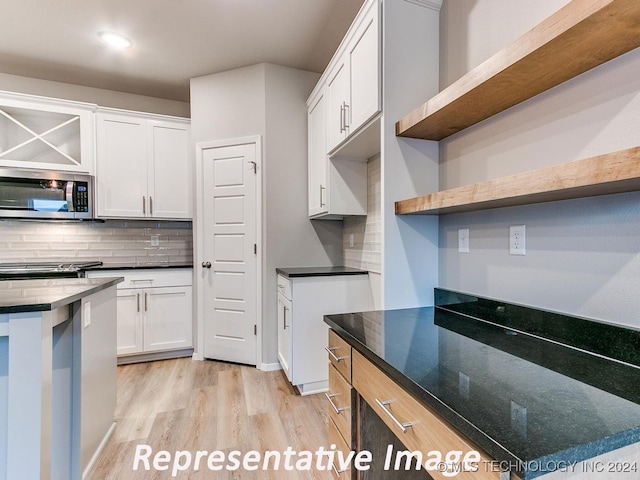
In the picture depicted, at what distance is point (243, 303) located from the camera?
299 cm

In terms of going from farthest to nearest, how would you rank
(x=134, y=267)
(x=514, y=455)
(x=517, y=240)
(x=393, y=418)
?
(x=134, y=267) → (x=517, y=240) → (x=393, y=418) → (x=514, y=455)

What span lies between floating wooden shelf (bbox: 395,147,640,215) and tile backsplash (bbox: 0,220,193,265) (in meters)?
3.11

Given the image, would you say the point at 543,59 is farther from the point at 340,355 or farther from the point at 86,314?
the point at 86,314

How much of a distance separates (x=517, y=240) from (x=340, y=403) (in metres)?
0.94

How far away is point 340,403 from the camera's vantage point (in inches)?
50.9

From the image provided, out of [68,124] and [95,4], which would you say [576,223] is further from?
[68,124]

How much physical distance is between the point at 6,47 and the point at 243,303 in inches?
115

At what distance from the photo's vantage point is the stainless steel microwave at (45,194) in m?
2.79

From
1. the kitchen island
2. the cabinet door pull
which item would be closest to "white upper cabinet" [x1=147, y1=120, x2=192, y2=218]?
the kitchen island

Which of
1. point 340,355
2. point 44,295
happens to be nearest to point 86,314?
point 44,295

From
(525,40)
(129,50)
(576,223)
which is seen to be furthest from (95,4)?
→ (576,223)

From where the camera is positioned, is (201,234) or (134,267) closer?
(134,267)

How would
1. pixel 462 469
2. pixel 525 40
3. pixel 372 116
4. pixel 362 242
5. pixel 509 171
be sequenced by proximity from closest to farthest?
1. pixel 462 469
2. pixel 525 40
3. pixel 509 171
4. pixel 372 116
5. pixel 362 242

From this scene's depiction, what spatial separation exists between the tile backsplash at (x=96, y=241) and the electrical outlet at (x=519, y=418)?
139 inches
